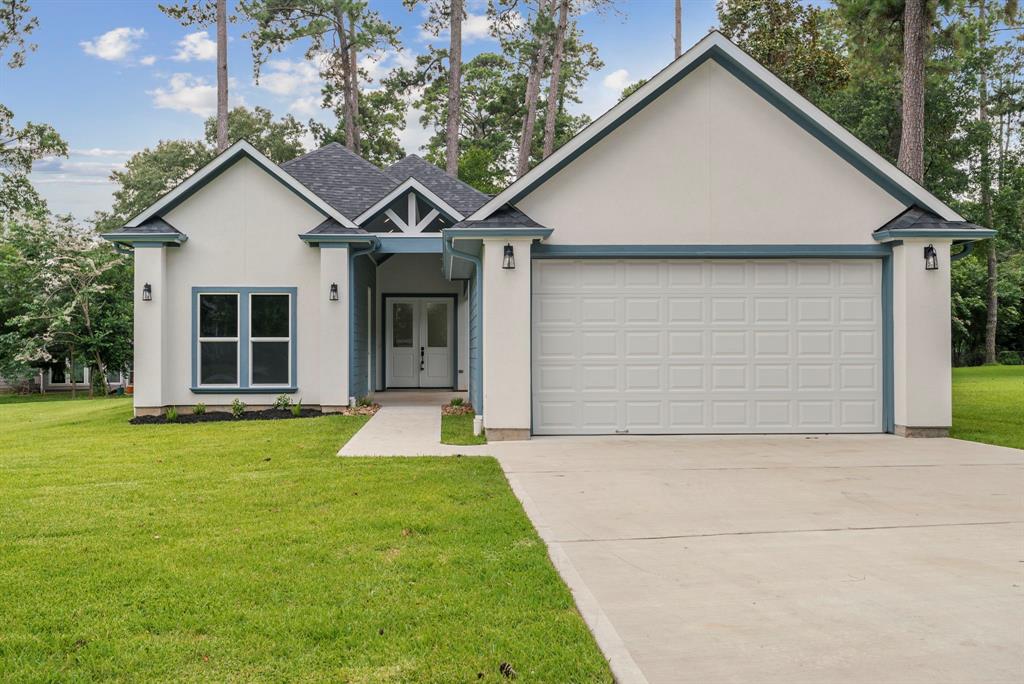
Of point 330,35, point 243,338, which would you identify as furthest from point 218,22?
point 243,338

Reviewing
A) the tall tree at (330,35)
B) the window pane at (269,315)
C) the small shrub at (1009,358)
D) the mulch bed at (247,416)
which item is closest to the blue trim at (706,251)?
the mulch bed at (247,416)

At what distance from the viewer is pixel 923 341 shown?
10266 millimetres

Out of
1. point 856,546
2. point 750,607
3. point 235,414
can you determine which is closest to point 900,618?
point 750,607

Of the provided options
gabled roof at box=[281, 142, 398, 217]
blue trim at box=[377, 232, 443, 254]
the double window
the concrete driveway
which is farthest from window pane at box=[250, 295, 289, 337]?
the concrete driveway

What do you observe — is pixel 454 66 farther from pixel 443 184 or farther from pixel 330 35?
pixel 330 35

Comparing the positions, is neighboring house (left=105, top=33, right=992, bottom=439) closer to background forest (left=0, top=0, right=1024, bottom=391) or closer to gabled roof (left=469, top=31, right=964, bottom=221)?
gabled roof (left=469, top=31, right=964, bottom=221)

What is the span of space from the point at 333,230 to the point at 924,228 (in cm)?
946

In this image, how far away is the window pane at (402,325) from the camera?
19.6 metres

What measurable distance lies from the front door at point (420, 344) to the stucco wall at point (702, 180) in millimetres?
9672

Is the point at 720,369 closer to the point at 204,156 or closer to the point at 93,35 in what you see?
the point at 93,35

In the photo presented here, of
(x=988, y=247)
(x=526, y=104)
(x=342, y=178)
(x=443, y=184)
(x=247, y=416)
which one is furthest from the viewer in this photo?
(x=988, y=247)

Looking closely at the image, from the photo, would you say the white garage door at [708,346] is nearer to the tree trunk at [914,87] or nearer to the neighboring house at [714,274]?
the neighboring house at [714,274]

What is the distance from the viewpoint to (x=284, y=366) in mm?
13805

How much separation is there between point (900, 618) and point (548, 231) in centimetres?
692
